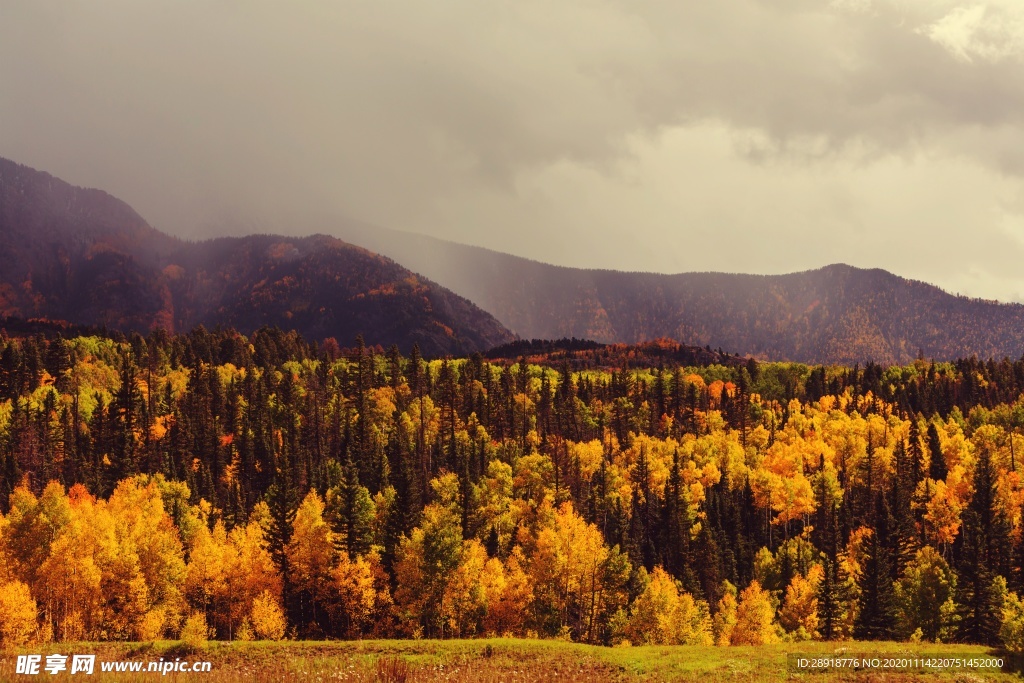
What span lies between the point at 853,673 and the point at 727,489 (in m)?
121

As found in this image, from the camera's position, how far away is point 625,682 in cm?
6153

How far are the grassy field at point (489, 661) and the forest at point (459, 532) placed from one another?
60.8 feet

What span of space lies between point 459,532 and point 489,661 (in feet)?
96.0

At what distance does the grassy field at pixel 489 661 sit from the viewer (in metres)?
59.9

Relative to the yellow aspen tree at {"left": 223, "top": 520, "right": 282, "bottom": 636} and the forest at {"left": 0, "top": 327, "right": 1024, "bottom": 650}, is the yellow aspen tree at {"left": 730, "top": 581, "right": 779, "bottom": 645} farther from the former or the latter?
the yellow aspen tree at {"left": 223, "top": 520, "right": 282, "bottom": 636}

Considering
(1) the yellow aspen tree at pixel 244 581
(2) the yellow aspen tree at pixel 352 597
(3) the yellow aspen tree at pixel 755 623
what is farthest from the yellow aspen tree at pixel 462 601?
(3) the yellow aspen tree at pixel 755 623

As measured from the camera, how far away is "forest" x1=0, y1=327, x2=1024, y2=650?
90000 mm

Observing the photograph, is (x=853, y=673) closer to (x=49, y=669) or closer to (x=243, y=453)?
(x=49, y=669)

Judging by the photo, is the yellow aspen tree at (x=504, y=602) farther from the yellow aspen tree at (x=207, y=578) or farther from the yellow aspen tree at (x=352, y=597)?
the yellow aspen tree at (x=207, y=578)

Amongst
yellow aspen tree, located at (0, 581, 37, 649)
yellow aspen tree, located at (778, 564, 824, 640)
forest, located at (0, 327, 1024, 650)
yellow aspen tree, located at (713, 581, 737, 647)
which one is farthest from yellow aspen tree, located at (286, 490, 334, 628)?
yellow aspen tree, located at (778, 564, 824, 640)

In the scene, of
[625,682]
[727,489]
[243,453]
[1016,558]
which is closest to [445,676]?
[625,682]

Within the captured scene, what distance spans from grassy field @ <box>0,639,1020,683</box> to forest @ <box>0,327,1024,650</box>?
729 inches

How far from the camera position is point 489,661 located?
65250mm

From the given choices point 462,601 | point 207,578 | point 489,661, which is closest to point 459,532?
point 462,601
